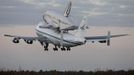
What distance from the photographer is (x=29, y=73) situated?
244 feet

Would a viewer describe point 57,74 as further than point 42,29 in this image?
No

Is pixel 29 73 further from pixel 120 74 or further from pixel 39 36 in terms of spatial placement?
pixel 39 36

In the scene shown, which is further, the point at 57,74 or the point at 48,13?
the point at 48,13

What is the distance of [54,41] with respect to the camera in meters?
147

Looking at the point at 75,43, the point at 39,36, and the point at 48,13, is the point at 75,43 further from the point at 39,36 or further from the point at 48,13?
the point at 48,13

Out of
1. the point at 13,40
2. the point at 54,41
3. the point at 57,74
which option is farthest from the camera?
the point at 54,41

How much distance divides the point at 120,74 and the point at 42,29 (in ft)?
267

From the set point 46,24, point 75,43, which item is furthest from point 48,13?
point 75,43

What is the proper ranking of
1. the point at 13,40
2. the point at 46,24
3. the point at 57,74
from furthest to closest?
1. the point at 46,24
2. the point at 13,40
3. the point at 57,74

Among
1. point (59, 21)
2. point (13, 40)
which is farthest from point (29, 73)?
point (59, 21)

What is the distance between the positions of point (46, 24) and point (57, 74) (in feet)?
287

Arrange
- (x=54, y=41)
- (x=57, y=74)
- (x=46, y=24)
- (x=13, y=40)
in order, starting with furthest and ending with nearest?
(x=46, y=24) → (x=54, y=41) → (x=13, y=40) → (x=57, y=74)

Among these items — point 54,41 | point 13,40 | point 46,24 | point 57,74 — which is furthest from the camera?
point 46,24

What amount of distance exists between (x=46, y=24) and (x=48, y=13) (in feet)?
31.1
